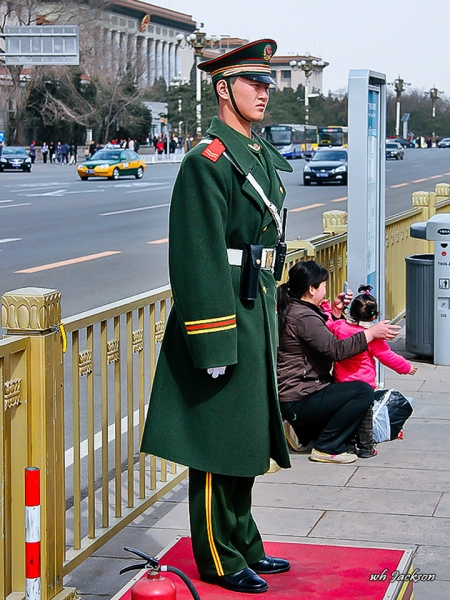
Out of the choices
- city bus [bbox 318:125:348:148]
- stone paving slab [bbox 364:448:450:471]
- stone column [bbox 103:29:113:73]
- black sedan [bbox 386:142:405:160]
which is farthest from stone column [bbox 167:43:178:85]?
stone paving slab [bbox 364:448:450:471]

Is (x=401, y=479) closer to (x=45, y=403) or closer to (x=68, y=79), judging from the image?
(x=45, y=403)

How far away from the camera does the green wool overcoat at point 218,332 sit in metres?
3.47

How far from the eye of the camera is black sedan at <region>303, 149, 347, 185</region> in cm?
4125

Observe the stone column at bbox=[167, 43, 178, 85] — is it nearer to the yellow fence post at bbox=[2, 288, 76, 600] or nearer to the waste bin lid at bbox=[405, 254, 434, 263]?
the waste bin lid at bbox=[405, 254, 434, 263]

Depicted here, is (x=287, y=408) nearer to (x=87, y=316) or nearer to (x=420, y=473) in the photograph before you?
(x=420, y=473)

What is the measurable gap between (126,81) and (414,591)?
81.5 m

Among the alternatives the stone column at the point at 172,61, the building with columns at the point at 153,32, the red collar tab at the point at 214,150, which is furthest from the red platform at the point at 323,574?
the stone column at the point at 172,61

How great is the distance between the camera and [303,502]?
521 cm

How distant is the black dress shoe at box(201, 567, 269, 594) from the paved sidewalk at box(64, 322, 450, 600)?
1.84ft

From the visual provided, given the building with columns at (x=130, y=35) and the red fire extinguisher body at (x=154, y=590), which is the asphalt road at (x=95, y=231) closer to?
the red fire extinguisher body at (x=154, y=590)

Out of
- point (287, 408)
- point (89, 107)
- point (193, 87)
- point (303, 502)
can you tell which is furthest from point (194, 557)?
point (193, 87)

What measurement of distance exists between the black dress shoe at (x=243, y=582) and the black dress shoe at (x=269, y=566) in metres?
0.16

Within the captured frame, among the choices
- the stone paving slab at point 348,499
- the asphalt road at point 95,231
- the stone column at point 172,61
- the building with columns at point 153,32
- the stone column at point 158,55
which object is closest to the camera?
the stone paving slab at point 348,499

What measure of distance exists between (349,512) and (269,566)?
46.9 inches
